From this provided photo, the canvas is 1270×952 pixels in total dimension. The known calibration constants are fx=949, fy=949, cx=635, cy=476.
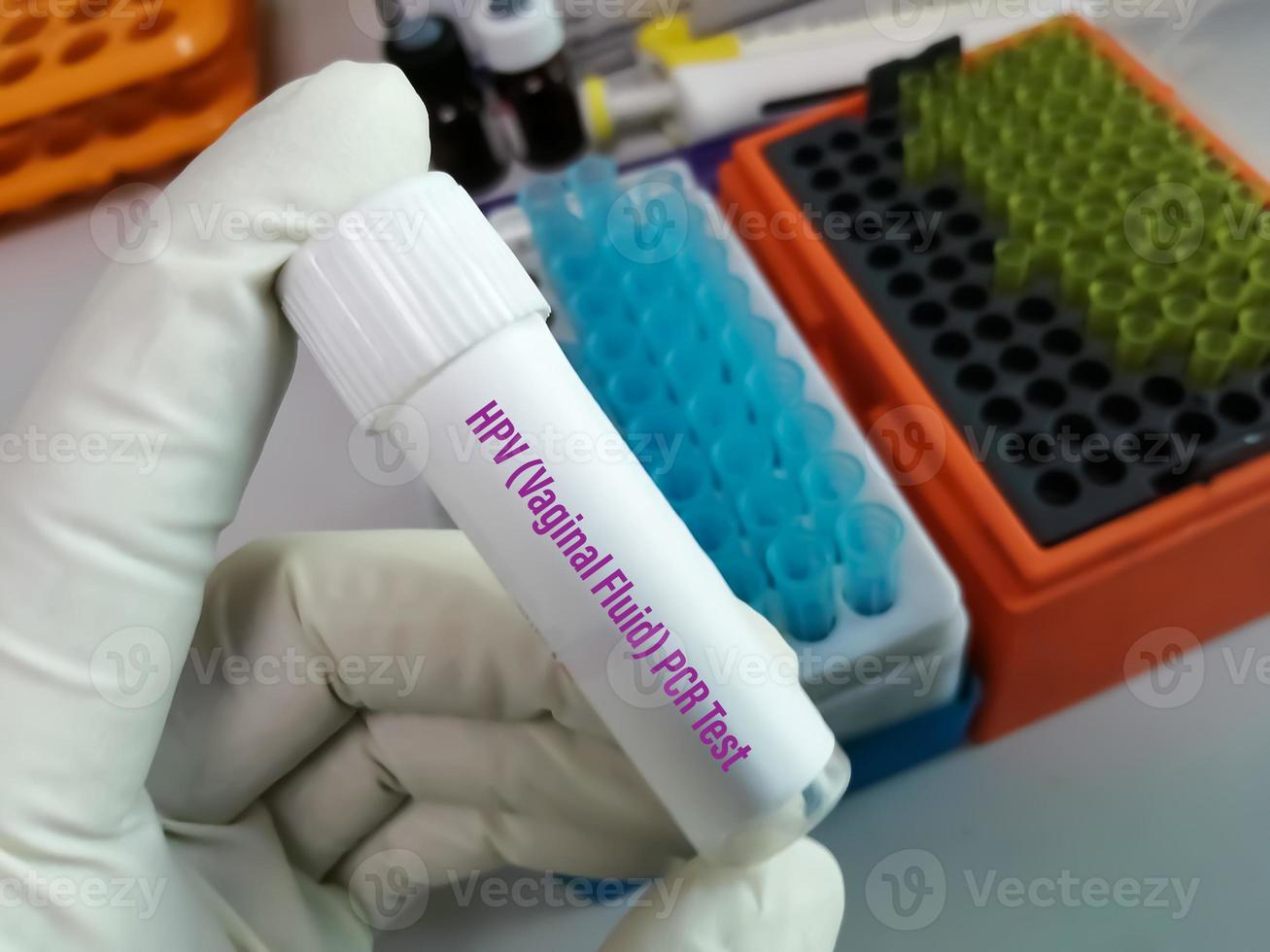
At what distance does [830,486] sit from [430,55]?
18.3 inches

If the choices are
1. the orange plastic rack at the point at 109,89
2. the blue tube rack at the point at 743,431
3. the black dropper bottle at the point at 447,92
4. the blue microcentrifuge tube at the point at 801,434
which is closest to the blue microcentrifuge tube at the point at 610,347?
the blue tube rack at the point at 743,431

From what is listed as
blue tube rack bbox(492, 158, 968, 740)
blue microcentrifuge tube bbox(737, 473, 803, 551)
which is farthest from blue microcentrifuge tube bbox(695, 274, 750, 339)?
blue microcentrifuge tube bbox(737, 473, 803, 551)

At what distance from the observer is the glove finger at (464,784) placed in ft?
1.37

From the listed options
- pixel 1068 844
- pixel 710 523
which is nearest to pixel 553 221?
pixel 710 523

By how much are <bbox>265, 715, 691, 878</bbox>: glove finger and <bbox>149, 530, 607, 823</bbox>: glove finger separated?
0.01 m

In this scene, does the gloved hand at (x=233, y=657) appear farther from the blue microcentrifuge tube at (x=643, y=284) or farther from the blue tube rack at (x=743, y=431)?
the blue microcentrifuge tube at (x=643, y=284)

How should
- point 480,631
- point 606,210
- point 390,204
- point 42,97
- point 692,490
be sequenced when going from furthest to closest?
point 42,97
point 606,210
point 692,490
point 480,631
point 390,204

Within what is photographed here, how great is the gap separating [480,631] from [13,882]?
0.19m

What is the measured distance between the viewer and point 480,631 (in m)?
0.42

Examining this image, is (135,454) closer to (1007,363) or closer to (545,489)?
(545,489)

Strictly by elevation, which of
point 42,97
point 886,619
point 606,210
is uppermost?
point 42,97

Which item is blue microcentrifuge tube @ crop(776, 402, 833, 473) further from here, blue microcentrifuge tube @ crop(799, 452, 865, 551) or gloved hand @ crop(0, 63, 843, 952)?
gloved hand @ crop(0, 63, 843, 952)

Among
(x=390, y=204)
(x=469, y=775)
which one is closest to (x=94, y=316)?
(x=390, y=204)

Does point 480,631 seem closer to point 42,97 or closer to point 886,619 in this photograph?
point 886,619
